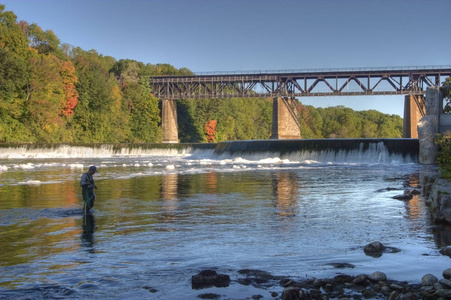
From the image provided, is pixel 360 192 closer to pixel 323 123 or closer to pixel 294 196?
pixel 294 196

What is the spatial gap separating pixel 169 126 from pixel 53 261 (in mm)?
80835

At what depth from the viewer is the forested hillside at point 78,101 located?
64812 mm

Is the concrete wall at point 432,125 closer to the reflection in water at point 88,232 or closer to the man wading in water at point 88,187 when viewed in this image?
the man wading in water at point 88,187

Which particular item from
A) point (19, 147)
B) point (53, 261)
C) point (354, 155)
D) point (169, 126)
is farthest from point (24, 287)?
point (169, 126)

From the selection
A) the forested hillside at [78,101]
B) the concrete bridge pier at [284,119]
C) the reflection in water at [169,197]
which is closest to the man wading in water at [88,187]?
the reflection in water at [169,197]

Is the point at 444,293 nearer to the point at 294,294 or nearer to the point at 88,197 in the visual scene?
the point at 294,294

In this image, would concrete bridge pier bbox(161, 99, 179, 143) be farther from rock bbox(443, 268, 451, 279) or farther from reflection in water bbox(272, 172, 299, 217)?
rock bbox(443, 268, 451, 279)

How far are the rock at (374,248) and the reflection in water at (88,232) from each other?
4355 millimetres

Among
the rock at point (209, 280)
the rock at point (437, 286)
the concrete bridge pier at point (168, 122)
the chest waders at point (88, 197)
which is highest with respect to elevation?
the concrete bridge pier at point (168, 122)

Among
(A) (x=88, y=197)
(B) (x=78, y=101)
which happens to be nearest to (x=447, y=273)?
(A) (x=88, y=197)

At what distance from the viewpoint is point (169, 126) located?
290ft

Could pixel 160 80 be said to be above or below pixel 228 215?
above

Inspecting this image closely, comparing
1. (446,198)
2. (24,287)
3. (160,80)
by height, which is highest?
(160,80)

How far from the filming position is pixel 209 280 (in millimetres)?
6770
